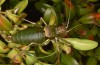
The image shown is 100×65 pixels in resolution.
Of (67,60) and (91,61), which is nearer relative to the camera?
(67,60)

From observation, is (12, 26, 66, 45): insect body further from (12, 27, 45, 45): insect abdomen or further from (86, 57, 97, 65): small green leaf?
(86, 57, 97, 65): small green leaf

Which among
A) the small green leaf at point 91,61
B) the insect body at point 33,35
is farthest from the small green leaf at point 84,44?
the small green leaf at point 91,61

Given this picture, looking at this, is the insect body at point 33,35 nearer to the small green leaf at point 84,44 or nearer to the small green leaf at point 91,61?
the small green leaf at point 84,44

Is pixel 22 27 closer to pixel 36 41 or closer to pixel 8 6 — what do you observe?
pixel 36 41

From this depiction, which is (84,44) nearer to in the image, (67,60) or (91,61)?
(67,60)

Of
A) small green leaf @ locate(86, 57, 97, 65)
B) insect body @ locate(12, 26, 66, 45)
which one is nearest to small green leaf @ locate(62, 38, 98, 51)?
insect body @ locate(12, 26, 66, 45)

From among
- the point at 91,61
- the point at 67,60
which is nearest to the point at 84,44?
the point at 67,60

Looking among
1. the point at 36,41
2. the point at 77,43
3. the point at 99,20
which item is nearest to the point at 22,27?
the point at 36,41

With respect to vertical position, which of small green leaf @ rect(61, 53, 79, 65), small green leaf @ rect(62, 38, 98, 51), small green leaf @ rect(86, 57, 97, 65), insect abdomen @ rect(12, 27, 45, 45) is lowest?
small green leaf @ rect(86, 57, 97, 65)
